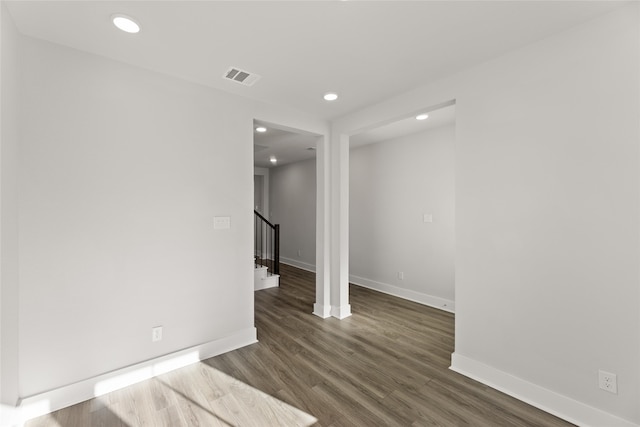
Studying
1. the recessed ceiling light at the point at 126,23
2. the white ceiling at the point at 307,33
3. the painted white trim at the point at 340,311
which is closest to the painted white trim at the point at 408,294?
the painted white trim at the point at 340,311

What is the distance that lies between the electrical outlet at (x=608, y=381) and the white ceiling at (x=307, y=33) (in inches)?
86.1

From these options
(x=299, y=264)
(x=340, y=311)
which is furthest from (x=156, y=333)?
(x=299, y=264)

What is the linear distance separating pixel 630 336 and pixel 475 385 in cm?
103

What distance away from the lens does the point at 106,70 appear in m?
2.17

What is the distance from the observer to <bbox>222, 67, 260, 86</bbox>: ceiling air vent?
241 centimetres

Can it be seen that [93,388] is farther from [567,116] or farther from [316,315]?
[567,116]

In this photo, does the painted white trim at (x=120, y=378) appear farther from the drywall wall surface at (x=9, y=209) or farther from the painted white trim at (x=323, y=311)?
the painted white trim at (x=323, y=311)

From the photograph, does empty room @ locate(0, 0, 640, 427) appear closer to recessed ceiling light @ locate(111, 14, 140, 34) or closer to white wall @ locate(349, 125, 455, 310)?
recessed ceiling light @ locate(111, 14, 140, 34)

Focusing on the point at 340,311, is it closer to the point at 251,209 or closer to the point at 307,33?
the point at 251,209

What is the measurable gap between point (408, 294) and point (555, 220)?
2.83m

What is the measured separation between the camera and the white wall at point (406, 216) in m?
4.05

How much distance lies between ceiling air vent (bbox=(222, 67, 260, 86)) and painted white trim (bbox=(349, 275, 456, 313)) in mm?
3650

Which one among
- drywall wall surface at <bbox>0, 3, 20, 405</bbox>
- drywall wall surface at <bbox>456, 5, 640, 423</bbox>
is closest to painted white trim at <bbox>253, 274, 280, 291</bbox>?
drywall wall surface at <bbox>0, 3, 20, 405</bbox>

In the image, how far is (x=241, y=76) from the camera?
2.49 metres
